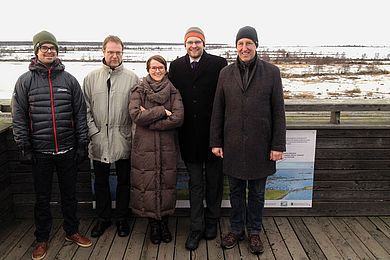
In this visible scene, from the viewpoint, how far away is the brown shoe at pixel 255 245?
2.77 metres

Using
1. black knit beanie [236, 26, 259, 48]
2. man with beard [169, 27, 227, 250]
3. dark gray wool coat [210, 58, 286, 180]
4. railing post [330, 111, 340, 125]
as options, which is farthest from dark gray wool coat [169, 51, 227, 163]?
Answer: railing post [330, 111, 340, 125]

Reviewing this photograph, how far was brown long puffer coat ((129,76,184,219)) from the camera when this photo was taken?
2.73m

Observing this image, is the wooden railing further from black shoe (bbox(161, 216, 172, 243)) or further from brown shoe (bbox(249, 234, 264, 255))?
black shoe (bbox(161, 216, 172, 243))

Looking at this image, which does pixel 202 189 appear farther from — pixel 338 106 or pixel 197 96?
pixel 338 106

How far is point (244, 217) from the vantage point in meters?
3.08

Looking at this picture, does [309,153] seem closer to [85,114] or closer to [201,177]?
[201,177]

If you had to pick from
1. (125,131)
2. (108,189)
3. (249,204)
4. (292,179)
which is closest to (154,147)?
(125,131)

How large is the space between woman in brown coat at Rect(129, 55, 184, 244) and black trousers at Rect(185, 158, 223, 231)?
0.15m

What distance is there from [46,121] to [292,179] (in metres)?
2.05

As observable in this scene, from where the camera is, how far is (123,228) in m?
3.06

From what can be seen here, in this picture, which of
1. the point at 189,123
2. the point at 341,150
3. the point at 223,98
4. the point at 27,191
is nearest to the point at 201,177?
the point at 189,123

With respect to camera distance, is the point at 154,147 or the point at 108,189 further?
the point at 108,189

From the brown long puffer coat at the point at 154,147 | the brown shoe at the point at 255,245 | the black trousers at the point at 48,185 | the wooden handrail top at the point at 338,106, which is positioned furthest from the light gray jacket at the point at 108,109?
the wooden handrail top at the point at 338,106

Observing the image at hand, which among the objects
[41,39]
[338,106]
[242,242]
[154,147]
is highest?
[41,39]
